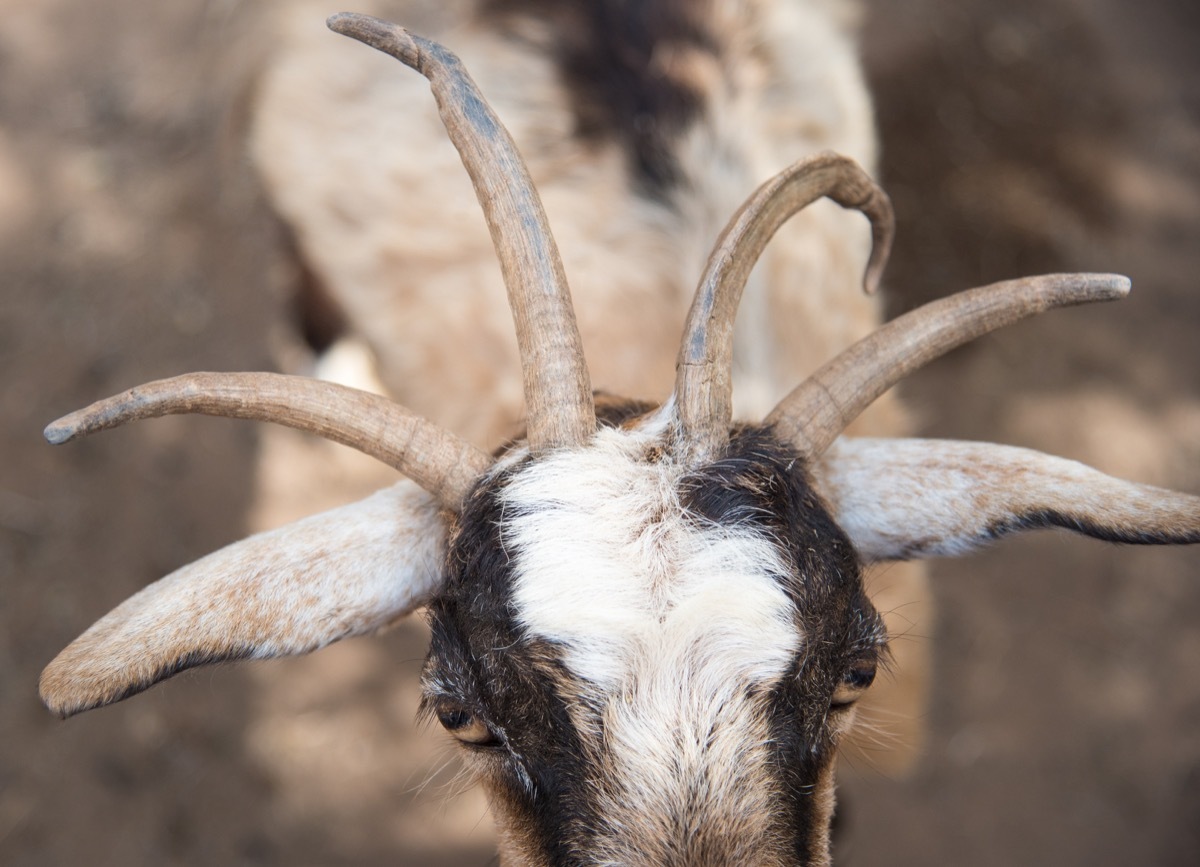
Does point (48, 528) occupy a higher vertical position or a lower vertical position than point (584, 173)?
lower

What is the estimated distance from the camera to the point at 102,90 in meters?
5.46

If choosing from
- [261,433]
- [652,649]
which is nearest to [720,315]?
[652,649]

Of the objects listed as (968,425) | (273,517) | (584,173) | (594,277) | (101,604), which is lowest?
(101,604)

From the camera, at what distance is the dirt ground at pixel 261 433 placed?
169 inches

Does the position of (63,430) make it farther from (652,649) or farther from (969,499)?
(969,499)

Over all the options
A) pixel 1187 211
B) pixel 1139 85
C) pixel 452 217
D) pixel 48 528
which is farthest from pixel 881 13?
pixel 48 528

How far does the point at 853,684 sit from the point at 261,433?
3.72 meters

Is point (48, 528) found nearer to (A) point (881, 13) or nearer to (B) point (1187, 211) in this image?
(A) point (881, 13)

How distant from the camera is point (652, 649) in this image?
70.7 inches

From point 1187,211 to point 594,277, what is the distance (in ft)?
14.1

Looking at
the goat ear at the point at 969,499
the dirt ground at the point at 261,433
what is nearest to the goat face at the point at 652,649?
the goat ear at the point at 969,499

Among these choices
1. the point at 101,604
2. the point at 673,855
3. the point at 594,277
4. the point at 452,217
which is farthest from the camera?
the point at 101,604

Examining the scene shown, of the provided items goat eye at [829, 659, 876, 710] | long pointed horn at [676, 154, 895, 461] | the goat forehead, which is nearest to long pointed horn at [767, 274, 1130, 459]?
long pointed horn at [676, 154, 895, 461]

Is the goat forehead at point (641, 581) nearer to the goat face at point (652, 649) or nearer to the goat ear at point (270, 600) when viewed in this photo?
the goat face at point (652, 649)
